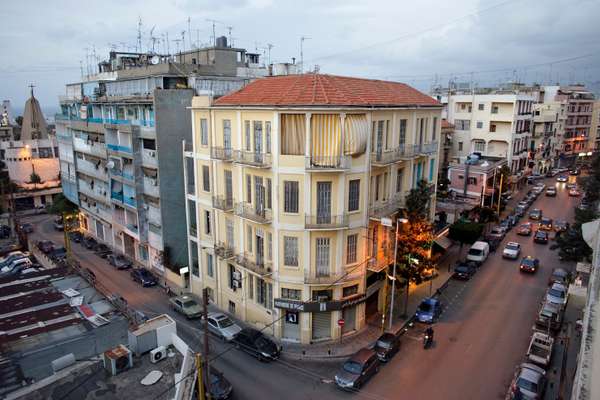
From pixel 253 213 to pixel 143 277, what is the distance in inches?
663

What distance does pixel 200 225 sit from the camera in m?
34.6

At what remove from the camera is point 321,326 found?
28.5m

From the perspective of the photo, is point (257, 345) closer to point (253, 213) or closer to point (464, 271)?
point (253, 213)

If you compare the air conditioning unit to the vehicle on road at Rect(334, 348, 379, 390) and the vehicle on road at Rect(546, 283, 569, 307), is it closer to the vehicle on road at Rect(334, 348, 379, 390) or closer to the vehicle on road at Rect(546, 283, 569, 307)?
the vehicle on road at Rect(334, 348, 379, 390)

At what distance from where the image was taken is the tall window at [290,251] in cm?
2748

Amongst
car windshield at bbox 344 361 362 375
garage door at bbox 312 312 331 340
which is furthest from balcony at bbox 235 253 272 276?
car windshield at bbox 344 361 362 375

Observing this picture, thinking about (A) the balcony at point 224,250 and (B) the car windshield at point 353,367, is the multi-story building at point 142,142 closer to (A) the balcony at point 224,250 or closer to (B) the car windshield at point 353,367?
(A) the balcony at point 224,250

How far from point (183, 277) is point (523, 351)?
2673 cm

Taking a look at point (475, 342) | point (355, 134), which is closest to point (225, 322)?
point (355, 134)

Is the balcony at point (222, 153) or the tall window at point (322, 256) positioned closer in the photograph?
the tall window at point (322, 256)

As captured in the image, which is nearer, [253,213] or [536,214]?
[253,213]

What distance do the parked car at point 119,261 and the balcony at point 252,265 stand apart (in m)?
19.2

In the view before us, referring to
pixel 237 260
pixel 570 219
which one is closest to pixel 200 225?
pixel 237 260

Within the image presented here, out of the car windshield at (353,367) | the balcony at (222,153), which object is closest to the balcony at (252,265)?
the balcony at (222,153)
